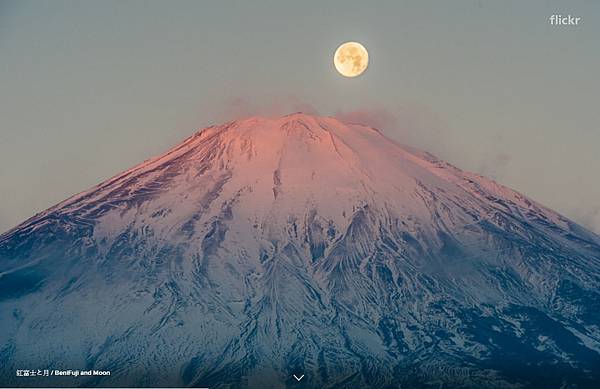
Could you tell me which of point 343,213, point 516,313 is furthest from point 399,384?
point 343,213

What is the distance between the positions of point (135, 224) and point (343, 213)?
1284 inches

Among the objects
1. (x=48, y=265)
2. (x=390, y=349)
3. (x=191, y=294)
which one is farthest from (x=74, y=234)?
(x=390, y=349)

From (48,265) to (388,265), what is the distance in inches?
2016

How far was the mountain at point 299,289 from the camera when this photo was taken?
522 feet

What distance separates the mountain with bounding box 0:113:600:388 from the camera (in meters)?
159

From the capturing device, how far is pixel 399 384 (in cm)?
15238

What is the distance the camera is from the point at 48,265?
186m

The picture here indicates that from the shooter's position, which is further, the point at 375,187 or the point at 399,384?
the point at 375,187

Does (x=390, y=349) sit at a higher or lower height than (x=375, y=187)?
lower

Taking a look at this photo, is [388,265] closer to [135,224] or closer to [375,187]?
[375,187]

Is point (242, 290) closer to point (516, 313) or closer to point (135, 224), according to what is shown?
point (135, 224)

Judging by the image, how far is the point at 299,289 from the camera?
175375 mm

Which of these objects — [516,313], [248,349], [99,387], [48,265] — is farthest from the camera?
[48,265]

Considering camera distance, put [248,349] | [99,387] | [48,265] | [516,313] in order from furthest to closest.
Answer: [48,265], [516,313], [248,349], [99,387]
